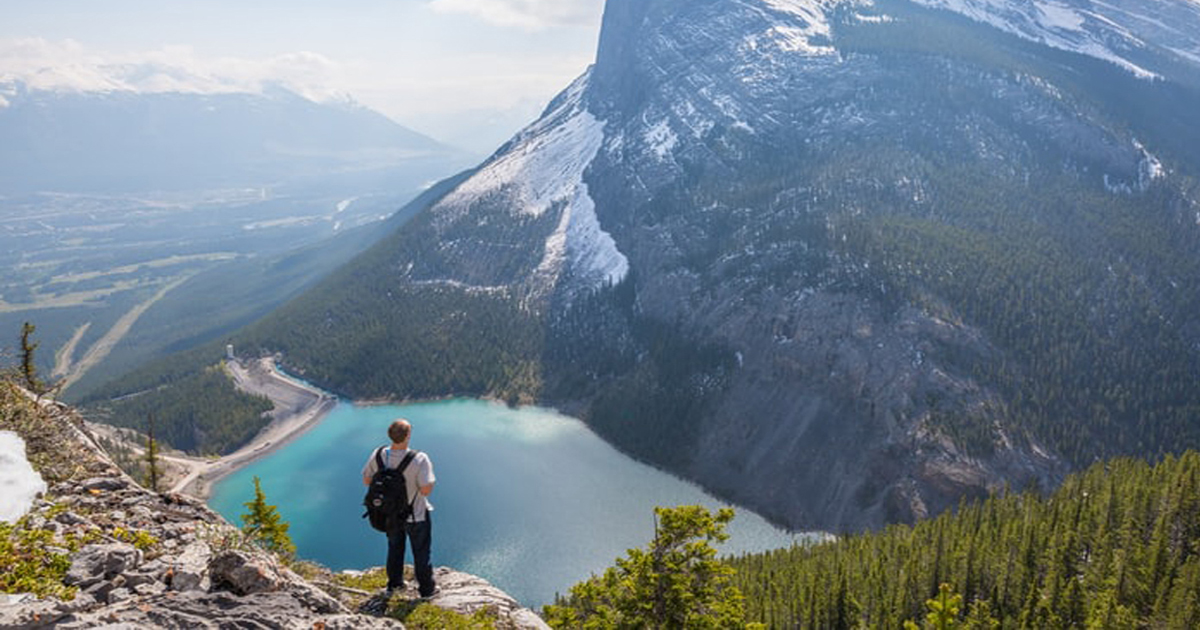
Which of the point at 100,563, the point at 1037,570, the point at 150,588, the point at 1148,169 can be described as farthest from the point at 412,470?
the point at 1148,169

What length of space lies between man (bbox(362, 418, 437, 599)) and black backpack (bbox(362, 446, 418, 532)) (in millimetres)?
111

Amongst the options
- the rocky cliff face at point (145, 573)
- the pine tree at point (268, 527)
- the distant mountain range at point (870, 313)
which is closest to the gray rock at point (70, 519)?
the rocky cliff face at point (145, 573)

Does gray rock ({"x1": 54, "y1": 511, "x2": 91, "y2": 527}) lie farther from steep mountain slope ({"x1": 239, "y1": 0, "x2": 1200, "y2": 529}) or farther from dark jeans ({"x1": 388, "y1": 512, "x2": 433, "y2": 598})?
steep mountain slope ({"x1": 239, "y1": 0, "x2": 1200, "y2": 529})

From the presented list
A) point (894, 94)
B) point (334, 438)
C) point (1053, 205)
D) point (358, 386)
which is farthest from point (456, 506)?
point (894, 94)

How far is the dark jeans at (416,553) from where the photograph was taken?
18.0 m

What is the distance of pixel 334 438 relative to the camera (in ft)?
464

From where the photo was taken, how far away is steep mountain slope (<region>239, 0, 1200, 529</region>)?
110062 millimetres

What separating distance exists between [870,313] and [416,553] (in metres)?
119

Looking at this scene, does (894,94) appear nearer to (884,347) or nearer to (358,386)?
(884,347)

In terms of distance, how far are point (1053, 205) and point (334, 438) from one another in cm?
16212

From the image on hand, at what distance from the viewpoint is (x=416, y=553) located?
18.3m

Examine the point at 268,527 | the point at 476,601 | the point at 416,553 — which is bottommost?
the point at 268,527

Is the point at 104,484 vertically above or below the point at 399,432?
below

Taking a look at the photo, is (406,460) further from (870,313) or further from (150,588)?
(870,313)
